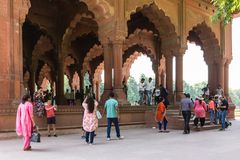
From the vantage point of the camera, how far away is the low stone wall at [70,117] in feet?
34.9

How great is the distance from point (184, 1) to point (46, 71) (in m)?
16.3

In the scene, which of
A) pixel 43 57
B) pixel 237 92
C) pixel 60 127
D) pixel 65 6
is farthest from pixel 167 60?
pixel 237 92

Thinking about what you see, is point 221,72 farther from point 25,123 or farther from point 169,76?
point 25,123

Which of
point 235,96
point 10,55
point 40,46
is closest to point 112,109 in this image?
point 10,55

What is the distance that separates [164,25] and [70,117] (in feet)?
24.9

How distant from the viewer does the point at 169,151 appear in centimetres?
819

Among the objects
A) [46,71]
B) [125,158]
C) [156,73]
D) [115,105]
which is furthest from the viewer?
[46,71]

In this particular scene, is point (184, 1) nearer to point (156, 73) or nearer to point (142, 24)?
point (142, 24)

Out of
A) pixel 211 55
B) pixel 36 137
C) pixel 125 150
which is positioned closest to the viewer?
pixel 36 137

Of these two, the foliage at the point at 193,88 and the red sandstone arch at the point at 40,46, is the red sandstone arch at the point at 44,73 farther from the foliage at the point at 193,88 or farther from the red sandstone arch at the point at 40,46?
the foliage at the point at 193,88

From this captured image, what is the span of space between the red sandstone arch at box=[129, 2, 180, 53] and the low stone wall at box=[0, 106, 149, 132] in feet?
13.7

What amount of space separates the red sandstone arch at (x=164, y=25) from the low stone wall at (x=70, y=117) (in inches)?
164

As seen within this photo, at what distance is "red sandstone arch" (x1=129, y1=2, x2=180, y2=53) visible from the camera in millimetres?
16969

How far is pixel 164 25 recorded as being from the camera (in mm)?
17703
